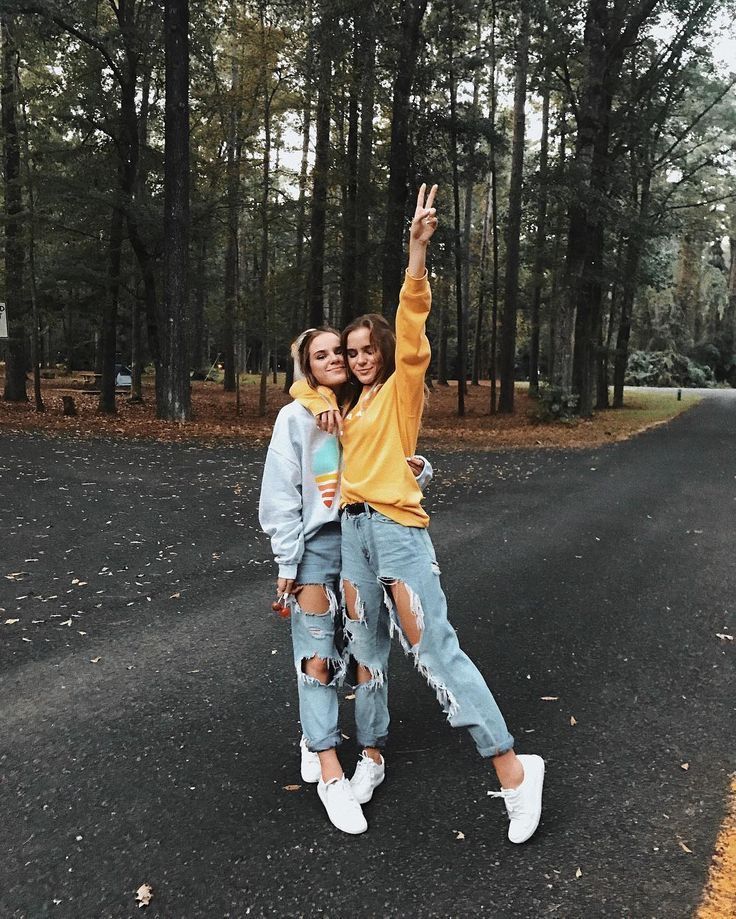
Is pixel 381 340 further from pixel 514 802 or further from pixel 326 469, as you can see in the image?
pixel 514 802

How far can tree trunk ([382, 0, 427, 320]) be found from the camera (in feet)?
51.7

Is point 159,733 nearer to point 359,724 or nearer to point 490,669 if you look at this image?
point 359,724

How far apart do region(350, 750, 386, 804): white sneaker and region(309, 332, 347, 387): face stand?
1507mm

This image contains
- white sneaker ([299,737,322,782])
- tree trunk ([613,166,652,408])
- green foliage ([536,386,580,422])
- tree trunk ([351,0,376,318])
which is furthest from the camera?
tree trunk ([613,166,652,408])

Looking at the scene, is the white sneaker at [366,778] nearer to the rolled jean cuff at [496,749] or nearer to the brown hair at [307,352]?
the rolled jean cuff at [496,749]

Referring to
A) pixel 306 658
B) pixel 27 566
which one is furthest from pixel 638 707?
pixel 27 566

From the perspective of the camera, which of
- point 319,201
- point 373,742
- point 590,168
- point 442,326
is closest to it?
point 373,742

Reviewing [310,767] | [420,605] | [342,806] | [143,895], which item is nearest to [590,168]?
[420,605]

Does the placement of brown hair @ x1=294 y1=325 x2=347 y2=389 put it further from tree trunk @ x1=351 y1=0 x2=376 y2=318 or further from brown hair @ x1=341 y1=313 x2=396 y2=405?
tree trunk @ x1=351 y1=0 x2=376 y2=318

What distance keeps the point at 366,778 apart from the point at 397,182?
51.3 ft

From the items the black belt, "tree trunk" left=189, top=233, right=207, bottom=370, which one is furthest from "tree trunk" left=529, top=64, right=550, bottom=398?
the black belt

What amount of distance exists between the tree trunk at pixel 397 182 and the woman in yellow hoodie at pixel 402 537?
1354cm

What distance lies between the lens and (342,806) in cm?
259

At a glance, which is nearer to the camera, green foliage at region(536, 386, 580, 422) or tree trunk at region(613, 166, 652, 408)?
green foliage at region(536, 386, 580, 422)
